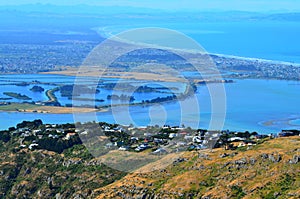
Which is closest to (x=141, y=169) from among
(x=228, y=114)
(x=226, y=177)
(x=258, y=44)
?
(x=226, y=177)

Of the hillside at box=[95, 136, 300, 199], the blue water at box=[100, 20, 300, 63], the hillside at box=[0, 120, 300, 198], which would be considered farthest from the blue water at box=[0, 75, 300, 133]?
the blue water at box=[100, 20, 300, 63]

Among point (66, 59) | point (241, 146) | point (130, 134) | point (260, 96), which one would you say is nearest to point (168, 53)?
point (66, 59)

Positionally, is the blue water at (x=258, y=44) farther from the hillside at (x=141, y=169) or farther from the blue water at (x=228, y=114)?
the hillside at (x=141, y=169)

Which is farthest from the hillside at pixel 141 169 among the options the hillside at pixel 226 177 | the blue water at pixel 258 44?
the blue water at pixel 258 44

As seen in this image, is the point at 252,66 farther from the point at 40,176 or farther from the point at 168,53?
the point at 40,176

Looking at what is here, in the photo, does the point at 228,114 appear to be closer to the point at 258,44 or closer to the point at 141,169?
the point at 141,169

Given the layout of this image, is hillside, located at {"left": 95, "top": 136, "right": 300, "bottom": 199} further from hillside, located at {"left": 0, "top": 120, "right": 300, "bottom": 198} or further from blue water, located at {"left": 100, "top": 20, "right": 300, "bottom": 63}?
blue water, located at {"left": 100, "top": 20, "right": 300, "bottom": 63}

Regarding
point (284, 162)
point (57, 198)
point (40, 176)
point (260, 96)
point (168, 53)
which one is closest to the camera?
point (284, 162)
